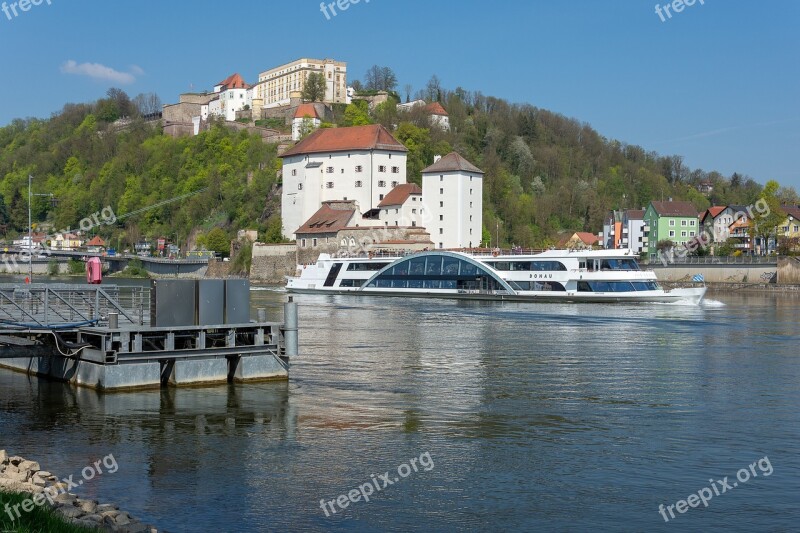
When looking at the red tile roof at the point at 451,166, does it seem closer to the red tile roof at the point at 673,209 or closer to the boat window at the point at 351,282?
the boat window at the point at 351,282

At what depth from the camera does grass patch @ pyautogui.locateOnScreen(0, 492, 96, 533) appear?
828 centimetres

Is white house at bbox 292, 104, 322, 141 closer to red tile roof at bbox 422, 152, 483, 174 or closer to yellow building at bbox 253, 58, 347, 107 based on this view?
yellow building at bbox 253, 58, 347, 107

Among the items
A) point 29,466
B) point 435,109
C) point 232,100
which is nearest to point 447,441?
point 29,466

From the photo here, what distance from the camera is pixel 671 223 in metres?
102

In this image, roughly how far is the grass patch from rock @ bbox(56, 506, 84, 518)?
225 mm

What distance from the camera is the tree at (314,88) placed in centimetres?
12313

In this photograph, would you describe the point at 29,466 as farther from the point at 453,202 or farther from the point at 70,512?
the point at 453,202

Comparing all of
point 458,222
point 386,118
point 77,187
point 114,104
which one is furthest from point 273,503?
point 114,104

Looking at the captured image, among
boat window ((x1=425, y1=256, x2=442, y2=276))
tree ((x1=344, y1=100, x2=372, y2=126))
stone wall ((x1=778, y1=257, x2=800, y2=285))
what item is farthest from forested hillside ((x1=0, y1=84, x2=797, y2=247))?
boat window ((x1=425, y1=256, x2=442, y2=276))

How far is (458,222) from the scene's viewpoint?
3142 inches

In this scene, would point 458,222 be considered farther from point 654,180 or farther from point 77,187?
point 77,187

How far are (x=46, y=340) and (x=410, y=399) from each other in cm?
769

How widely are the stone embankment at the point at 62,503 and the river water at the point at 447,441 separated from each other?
71 cm

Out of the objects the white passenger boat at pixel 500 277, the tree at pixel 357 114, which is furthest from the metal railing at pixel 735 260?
the tree at pixel 357 114
